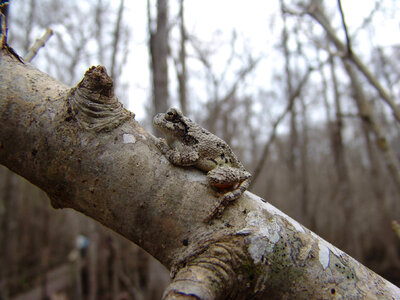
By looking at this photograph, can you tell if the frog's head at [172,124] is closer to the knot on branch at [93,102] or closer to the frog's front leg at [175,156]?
the frog's front leg at [175,156]

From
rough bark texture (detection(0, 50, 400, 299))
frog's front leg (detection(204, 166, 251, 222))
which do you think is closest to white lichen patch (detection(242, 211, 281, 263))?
rough bark texture (detection(0, 50, 400, 299))

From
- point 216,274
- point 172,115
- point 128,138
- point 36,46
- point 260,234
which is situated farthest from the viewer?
point 172,115

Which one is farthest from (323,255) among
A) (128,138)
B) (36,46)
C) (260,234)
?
(36,46)

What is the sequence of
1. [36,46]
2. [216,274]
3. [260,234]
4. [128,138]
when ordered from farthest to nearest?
[36,46] → [128,138] → [260,234] → [216,274]

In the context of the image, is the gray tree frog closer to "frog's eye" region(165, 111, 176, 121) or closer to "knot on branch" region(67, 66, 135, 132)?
"frog's eye" region(165, 111, 176, 121)

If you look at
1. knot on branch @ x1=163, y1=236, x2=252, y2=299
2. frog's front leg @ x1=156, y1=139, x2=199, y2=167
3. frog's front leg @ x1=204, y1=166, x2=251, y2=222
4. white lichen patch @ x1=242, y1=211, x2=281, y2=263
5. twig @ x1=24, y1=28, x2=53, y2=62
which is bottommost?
knot on branch @ x1=163, y1=236, x2=252, y2=299

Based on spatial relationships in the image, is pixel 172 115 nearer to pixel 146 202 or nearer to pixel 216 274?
pixel 146 202
